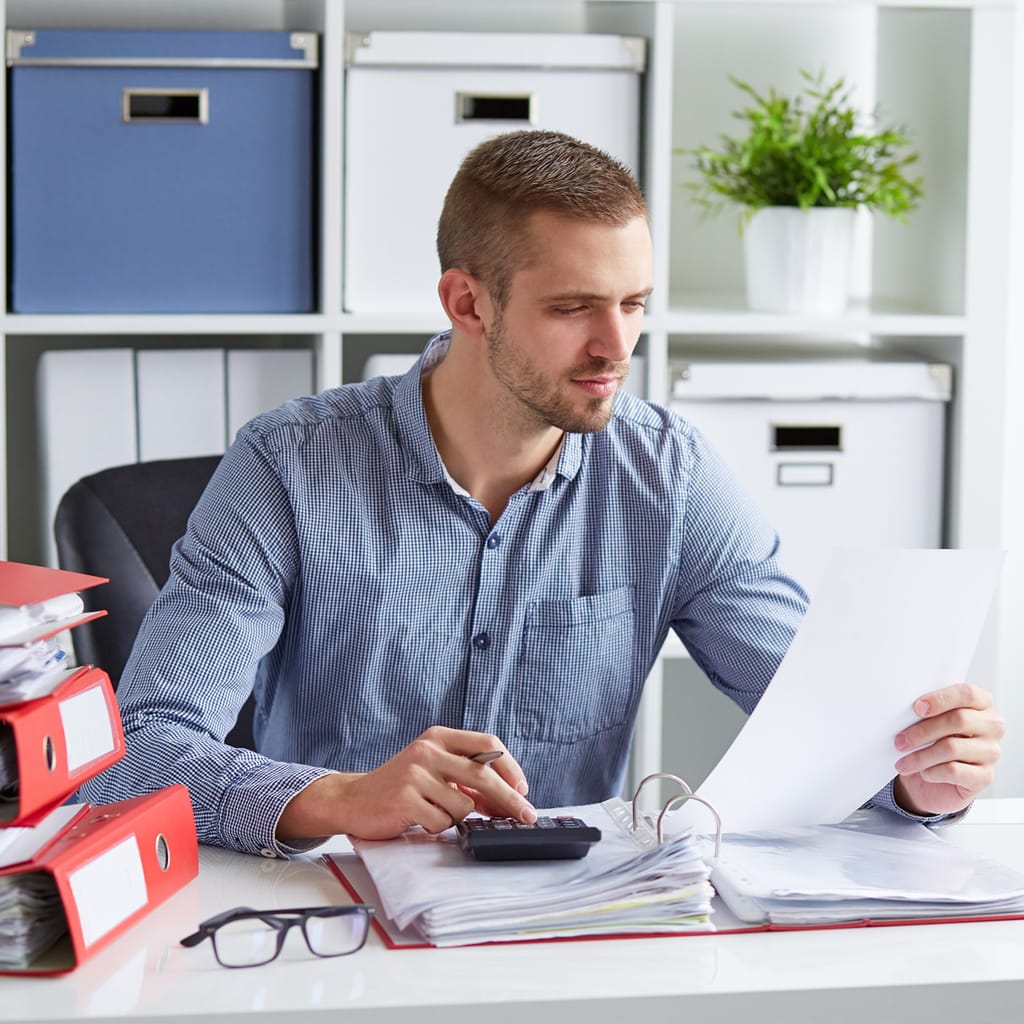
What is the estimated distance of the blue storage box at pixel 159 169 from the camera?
2.00 m

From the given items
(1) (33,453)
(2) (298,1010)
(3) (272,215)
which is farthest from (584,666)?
(1) (33,453)

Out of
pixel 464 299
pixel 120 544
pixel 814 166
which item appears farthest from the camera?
pixel 814 166

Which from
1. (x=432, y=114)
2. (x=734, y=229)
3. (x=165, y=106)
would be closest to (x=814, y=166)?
(x=734, y=229)

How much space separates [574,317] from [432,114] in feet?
2.79

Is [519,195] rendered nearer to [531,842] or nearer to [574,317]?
[574,317]

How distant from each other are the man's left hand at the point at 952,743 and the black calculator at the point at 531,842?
265mm

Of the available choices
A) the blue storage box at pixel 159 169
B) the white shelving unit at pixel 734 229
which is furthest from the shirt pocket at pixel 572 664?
the blue storage box at pixel 159 169

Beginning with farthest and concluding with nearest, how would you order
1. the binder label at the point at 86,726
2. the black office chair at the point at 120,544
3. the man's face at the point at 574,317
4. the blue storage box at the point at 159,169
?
the blue storage box at the point at 159,169 → the black office chair at the point at 120,544 → the man's face at the point at 574,317 → the binder label at the point at 86,726

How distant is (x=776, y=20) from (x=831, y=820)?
5.68 feet

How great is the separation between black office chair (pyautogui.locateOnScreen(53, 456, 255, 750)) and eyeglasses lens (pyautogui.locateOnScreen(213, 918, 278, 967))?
68 centimetres

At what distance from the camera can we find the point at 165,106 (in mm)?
2035

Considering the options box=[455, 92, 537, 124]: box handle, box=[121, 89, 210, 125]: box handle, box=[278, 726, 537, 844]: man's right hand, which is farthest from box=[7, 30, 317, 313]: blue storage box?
box=[278, 726, 537, 844]: man's right hand

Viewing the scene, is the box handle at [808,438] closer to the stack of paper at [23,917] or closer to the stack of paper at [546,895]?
the stack of paper at [546,895]

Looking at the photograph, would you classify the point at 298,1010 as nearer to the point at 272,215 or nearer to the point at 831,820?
the point at 831,820
